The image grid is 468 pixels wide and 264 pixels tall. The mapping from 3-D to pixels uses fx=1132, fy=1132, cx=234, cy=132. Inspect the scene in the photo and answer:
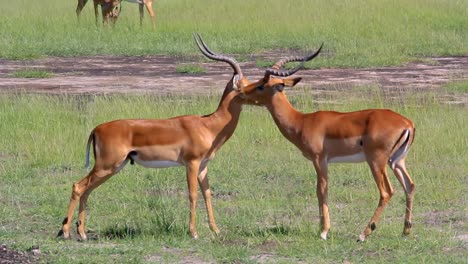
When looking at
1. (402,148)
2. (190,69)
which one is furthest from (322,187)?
Result: (190,69)

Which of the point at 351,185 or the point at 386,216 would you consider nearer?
the point at 386,216

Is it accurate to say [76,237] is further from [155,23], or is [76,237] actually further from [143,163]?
[155,23]

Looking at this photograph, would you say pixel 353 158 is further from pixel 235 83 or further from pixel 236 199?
pixel 236 199

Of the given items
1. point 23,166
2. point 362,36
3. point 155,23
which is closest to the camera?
point 23,166

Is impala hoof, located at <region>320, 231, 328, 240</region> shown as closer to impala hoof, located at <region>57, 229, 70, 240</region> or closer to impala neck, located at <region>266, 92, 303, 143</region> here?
impala neck, located at <region>266, 92, 303, 143</region>

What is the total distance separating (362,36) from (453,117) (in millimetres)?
7917

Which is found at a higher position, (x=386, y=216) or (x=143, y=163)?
(x=143, y=163)

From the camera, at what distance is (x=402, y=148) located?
768 centimetres

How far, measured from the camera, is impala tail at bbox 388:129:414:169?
755cm

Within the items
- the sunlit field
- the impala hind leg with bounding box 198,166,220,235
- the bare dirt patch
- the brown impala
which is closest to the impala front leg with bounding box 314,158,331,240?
the brown impala

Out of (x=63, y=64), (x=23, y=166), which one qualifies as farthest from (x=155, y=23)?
(x=23, y=166)

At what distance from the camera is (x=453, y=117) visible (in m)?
12.3

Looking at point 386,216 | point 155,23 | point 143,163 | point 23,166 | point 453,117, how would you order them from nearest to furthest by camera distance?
1. point 143,163
2. point 386,216
3. point 23,166
4. point 453,117
5. point 155,23

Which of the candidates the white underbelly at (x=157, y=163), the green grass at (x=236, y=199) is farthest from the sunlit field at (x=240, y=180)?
the white underbelly at (x=157, y=163)
